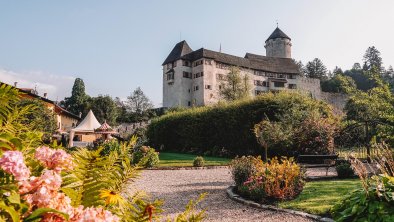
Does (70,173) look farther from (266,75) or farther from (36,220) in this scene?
(266,75)

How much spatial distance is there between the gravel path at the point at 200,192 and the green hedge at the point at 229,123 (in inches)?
306

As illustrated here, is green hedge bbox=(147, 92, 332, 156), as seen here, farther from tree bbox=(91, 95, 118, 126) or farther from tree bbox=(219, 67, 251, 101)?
tree bbox=(91, 95, 118, 126)

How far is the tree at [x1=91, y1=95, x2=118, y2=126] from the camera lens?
69000mm

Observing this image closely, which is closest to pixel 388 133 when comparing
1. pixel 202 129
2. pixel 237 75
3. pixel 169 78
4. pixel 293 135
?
pixel 293 135

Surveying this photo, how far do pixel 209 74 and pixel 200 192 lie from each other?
190 feet

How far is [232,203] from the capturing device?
834cm

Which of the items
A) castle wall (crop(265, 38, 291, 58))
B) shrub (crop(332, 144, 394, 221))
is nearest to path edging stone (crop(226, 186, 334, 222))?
shrub (crop(332, 144, 394, 221))

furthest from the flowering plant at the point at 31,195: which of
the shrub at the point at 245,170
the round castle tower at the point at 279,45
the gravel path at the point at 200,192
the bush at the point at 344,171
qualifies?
the round castle tower at the point at 279,45

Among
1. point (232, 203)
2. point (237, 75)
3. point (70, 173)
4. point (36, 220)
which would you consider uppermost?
point (237, 75)

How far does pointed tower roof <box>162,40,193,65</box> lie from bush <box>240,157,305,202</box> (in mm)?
61523

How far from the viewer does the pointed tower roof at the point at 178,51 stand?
69.8 metres

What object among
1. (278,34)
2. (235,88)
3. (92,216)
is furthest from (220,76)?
(92,216)

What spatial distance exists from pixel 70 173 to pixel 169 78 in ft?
227

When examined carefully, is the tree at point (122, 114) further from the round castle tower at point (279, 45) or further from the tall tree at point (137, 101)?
the round castle tower at point (279, 45)
